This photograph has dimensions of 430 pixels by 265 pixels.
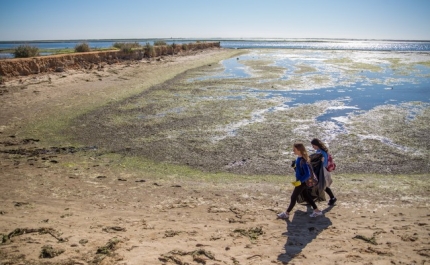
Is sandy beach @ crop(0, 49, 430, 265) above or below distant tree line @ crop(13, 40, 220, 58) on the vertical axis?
below

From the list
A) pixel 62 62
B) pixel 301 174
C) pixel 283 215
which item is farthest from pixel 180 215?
pixel 62 62

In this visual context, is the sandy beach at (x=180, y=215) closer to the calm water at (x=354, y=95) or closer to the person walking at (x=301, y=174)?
the person walking at (x=301, y=174)

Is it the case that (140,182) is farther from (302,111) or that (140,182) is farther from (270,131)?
(302,111)

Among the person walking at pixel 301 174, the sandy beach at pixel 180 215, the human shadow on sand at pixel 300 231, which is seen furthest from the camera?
the person walking at pixel 301 174

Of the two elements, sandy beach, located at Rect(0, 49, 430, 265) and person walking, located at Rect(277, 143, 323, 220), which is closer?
sandy beach, located at Rect(0, 49, 430, 265)

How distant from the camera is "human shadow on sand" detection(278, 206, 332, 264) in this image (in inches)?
186

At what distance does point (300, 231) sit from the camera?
17.9ft

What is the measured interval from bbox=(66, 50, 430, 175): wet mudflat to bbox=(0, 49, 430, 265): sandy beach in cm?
81

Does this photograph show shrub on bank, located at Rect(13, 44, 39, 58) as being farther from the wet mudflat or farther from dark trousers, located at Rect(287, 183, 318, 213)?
dark trousers, located at Rect(287, 183, 318, 213)

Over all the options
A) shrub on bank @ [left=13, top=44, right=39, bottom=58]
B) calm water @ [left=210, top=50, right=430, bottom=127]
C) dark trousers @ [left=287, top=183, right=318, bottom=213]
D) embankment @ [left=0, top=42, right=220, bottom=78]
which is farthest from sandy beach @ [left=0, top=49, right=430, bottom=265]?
shrub on bank @ [left=13, top=44, right=39, bottom=58]

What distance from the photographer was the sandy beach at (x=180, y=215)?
4.52 m

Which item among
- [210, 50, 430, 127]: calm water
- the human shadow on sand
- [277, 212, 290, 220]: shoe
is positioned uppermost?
[210, 50, 430, 127]: calm water

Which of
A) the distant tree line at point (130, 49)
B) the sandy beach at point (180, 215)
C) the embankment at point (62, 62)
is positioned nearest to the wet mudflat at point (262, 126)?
the sandy beach at point (180, 215)

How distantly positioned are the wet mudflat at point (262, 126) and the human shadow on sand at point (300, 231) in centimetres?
246
